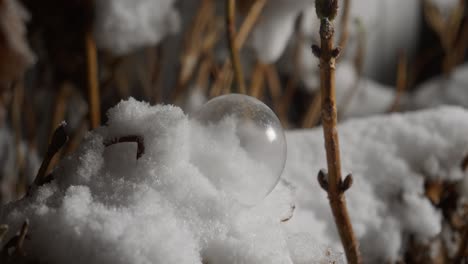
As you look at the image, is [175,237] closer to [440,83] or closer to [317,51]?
[317,51]

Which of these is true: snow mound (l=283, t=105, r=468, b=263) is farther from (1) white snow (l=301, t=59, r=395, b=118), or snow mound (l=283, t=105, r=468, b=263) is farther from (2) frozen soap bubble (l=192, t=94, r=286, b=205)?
(1) white snow (l=301, t=59, r=395, b=118)

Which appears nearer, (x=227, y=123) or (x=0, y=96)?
(x=227, y=123)

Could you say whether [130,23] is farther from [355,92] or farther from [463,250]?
[355,92]

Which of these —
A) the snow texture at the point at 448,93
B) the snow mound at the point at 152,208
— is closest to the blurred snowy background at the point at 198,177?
the snow mound at the point at 152,208

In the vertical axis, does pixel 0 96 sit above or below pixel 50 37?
below

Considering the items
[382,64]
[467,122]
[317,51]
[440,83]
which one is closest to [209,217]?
[317,51]

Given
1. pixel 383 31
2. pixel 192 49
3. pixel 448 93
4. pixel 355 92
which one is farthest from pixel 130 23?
pixel 383 31

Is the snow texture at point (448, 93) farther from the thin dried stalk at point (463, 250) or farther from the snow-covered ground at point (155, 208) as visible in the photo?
the snow-covered ground at point (155, 208)
